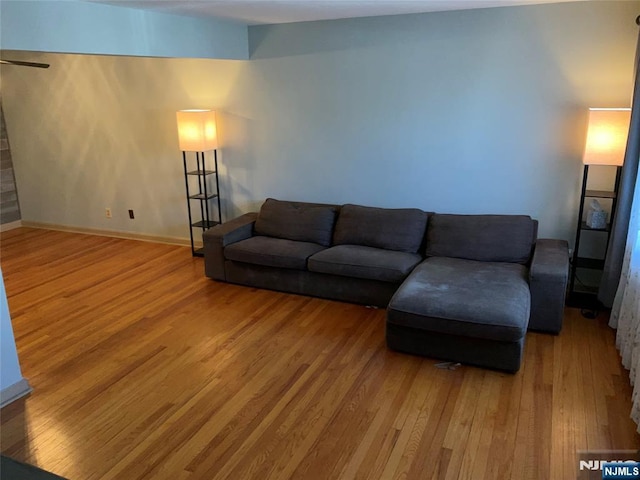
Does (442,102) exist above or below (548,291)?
above

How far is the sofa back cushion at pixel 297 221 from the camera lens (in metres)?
4.30

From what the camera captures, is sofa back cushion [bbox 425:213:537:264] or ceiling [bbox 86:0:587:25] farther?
sofa back cushion [bbox 425:213:537:264]

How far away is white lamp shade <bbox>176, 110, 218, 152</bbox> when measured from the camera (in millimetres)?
4527

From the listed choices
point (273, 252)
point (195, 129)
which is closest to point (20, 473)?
point (273, 252)

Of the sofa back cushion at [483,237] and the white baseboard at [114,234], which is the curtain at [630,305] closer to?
the sofa back cushion at [483,237]

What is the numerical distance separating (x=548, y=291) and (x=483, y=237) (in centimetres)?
67

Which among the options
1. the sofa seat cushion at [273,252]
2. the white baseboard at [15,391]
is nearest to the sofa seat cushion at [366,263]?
the sofa seat cushion at [273,252]

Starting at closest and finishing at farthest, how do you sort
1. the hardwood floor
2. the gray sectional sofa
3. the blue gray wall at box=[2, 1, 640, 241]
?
the hardwood floor, the gray sectional sofa, the blue gray wall at box=[2, 1, 640, 241]

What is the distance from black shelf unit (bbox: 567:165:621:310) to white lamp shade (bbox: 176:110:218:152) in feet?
10.5

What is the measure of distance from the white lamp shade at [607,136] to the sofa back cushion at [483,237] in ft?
2.14

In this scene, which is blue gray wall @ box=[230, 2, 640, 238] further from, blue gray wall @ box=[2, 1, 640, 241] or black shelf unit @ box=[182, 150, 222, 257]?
black shelf unit @ box=[182, 150, 222, 257]

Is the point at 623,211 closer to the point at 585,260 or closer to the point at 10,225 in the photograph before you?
the point at 585,260

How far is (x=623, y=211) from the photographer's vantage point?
127 inches

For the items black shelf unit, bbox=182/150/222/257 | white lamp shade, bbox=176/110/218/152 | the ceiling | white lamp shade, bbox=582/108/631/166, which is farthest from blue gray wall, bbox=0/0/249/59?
white lamp shade, bbox=582/108/631/166
